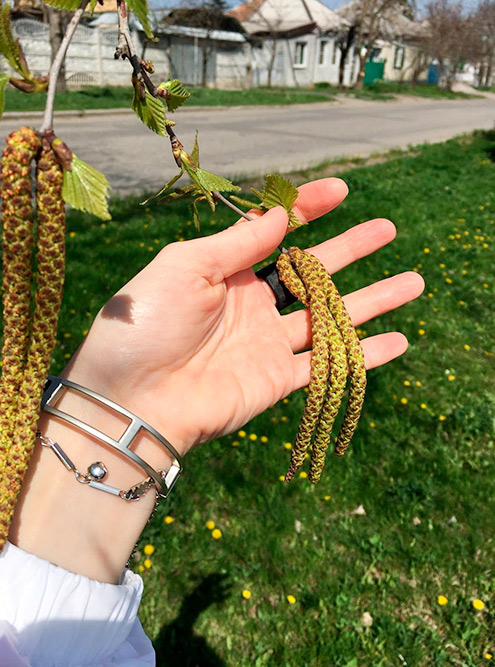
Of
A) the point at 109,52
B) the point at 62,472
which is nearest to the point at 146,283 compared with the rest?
the point at 62,472

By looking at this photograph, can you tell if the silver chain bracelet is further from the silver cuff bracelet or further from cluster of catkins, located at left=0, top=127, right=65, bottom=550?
cluster of catkins, located at left=0, top=127, right=65, bottom=550

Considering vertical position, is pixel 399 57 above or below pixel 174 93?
above


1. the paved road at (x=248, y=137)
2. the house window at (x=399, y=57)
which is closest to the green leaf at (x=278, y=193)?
the paved road at (x=248, y=137)

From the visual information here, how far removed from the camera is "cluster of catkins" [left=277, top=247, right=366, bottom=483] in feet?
4.90

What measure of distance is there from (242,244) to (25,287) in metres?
0.89

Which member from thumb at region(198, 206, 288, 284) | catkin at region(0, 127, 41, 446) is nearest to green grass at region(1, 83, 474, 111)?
thumb at region(198, 206, 288, 284)

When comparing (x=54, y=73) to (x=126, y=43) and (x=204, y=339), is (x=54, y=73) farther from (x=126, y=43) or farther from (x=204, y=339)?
(x=204, y=339)

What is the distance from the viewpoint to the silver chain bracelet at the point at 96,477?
1383mm

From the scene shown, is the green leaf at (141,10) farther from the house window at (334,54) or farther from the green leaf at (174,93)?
the house window at (334,54)

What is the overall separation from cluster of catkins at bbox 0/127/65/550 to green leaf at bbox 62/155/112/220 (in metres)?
0.03

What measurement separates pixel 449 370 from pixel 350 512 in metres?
1.74

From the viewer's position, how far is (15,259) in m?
0.75

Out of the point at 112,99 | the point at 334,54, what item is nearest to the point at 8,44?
the point at 112,99

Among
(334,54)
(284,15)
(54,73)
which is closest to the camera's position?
(54,73)
